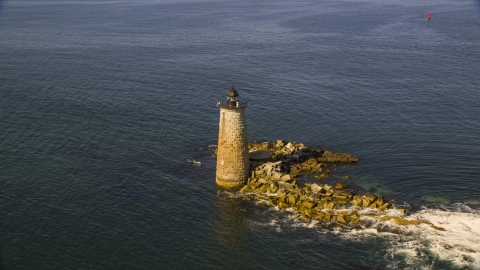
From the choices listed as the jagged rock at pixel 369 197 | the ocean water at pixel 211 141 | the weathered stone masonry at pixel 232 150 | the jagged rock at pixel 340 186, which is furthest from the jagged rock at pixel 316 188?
the weathered stone masonry at pixel 232 150

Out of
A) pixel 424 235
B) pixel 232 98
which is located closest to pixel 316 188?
pixel 424 235

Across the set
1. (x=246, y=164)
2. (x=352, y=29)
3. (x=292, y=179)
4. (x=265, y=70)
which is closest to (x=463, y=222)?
(x=292, y=179)

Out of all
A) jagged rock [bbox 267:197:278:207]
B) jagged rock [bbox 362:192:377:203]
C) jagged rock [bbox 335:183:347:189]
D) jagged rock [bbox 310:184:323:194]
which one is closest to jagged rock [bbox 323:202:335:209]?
jagged rock [bbox 310:184:323:194]

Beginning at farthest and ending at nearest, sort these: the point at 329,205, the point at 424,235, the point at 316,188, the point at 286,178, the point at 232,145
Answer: the point at 232,145 → the point at 286,178 → the point at 316,188 → the point at 329,205 → the point at 424,235

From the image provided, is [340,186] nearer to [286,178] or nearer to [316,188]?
[316,188]

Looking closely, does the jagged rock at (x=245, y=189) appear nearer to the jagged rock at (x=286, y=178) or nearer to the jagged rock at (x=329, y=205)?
the jagged rock at (x=286, y=178)

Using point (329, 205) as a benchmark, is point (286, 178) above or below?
above

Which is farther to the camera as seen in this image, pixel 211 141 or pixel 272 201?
pixel 211 141

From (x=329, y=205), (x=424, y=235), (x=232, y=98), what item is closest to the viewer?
(x=424, y=235)
